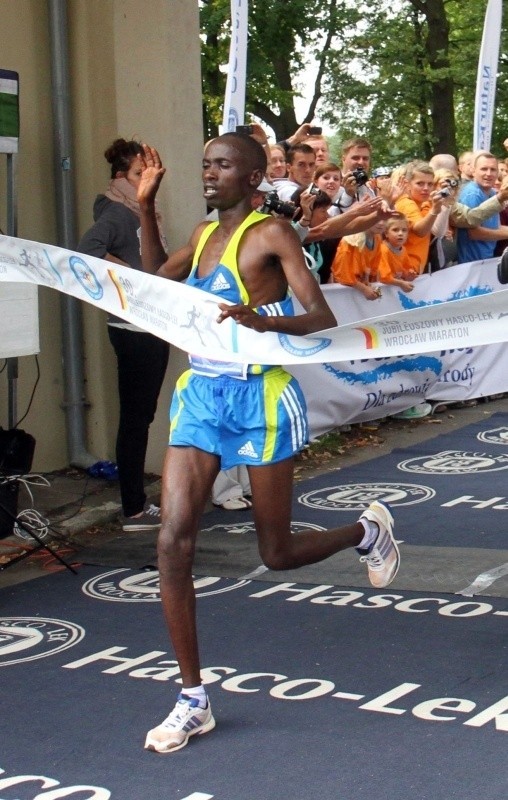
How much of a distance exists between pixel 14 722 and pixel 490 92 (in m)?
10.9

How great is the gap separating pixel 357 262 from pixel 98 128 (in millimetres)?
2648

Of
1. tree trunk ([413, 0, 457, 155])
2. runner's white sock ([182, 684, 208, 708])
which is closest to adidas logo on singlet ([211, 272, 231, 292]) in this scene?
runner's white sock ([182, 684, 208, 708])

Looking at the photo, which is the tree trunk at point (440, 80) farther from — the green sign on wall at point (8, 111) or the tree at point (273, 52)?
the green sign on wall at point (8, 111)

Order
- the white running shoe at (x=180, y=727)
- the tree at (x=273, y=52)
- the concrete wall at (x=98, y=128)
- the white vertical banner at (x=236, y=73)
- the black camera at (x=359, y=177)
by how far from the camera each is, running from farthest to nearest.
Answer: the tree at (x=273, y=52) → the white vertical banner at (x=236, y=73) → the black camera at (x=359, y=177) → the concrete wall at (x=98, y=128) → the white running shoe at (x=180, y=727)

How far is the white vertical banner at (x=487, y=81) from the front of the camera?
1363cm

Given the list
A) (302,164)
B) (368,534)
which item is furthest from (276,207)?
(302,164)

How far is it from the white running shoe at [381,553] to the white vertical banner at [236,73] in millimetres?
4755

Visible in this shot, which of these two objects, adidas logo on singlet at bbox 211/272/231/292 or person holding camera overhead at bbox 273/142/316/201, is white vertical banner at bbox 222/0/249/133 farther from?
adidas logo on singlet at bbox 211/272/231/292

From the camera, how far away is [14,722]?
443cm

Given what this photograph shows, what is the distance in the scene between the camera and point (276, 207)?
22.5ft

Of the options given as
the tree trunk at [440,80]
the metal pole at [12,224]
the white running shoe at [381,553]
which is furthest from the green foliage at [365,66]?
the white running shoe at [381,553]

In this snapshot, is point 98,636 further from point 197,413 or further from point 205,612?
point 197,413

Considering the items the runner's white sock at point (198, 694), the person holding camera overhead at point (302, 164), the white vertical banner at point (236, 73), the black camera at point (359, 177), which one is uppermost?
the white vertical banner at point (236, 73)

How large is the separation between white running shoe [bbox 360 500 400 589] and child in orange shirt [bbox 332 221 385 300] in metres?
5.10
